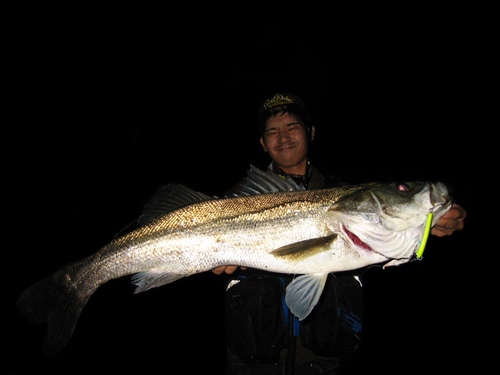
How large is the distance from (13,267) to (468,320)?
1010 cm

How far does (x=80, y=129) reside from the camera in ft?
26.7

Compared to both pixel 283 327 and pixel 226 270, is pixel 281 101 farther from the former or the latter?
pixel 283 327

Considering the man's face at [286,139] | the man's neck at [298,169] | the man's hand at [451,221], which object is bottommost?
the man's hand at [451,221]

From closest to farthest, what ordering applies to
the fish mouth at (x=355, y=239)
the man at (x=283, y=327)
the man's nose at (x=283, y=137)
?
the fish mouth at (x=355, y=239), the man at (x=283, y=327), the man's nose at (x=283, y=137)

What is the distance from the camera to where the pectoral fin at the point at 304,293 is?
1.34m

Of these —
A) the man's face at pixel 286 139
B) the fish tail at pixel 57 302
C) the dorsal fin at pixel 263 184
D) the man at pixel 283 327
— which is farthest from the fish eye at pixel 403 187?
the fish tail at pixel 57 302

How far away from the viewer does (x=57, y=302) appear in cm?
147

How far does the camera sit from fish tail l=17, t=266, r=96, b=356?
144 centimetres

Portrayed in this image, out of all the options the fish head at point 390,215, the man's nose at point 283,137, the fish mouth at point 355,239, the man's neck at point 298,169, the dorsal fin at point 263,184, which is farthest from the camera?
the man's neck at point 298,169

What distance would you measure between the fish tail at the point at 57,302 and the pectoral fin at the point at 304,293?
128cm

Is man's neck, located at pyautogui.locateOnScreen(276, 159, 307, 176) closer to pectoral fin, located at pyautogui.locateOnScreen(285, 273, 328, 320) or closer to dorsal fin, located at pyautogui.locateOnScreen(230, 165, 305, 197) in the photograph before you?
dorsal fin, located at pyautogui.locateOnScreen(230, 165, 305, 197)

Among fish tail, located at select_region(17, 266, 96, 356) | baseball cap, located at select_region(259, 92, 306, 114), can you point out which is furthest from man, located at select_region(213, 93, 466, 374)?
baseball cap, located at select_region(259, 92, 306, 114)

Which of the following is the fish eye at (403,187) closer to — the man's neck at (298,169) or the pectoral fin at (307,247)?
the pectoral fin at (307,247)

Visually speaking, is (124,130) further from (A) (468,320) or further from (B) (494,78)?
(B) (494,78)
